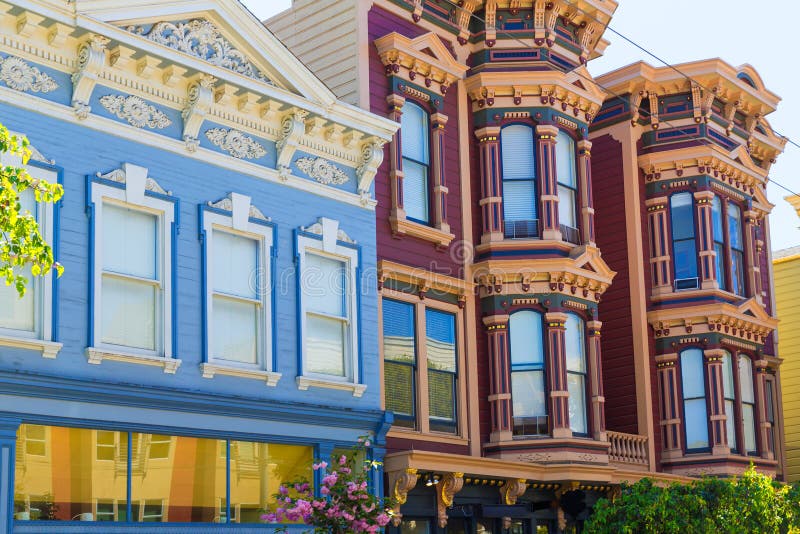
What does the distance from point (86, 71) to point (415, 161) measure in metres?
8.87

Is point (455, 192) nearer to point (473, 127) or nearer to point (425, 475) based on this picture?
point (473, 127)

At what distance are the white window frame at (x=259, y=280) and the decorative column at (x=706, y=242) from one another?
46.6ft

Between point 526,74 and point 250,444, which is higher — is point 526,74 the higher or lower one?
the higher one

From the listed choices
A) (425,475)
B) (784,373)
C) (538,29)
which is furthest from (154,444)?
(784,373)

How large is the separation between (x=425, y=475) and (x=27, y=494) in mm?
8552

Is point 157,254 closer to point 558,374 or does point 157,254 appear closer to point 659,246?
point 558,374

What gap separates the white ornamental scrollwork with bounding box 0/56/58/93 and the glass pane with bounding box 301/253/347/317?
5468 millimetres

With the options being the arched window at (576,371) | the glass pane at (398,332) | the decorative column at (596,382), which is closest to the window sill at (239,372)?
the glass pane at (398,332)

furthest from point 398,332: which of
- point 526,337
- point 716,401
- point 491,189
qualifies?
point 716,401

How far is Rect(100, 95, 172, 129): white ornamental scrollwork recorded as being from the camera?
59.8 ft

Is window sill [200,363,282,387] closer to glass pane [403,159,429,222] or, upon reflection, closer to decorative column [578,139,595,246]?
glass pane [403,159,429,222]

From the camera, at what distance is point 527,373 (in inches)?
1018

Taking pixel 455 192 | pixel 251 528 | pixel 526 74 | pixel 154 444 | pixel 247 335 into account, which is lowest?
pixel 251 528

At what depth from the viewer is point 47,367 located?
16.4 metres
